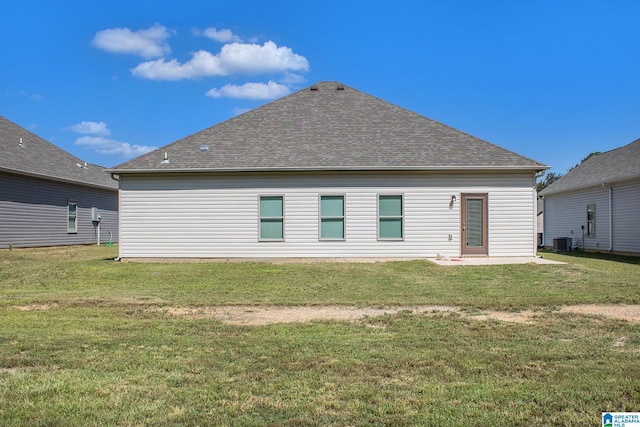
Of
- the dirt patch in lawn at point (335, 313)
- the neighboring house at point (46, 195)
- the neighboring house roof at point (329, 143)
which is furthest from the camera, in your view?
the neighboring house at point (46, 195)

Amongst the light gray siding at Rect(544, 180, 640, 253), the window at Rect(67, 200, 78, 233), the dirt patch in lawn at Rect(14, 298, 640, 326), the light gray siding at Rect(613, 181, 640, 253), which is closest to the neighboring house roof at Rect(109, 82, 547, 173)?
the light gray siding at Rect(613, 181, 640, 253)

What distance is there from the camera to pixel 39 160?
2364 cm

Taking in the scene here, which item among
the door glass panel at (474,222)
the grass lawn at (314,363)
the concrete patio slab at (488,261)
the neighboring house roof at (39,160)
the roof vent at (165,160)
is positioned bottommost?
the grass lawn at (314,363)

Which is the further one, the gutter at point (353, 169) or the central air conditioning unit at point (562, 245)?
the central air conditioning unit at point (562, 245)

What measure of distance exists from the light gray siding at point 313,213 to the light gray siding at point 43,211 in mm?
7690

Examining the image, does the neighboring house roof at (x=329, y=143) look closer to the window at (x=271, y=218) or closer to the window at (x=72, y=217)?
the window at (x=271, y=218)

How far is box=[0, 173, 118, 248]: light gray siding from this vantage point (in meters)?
20.8

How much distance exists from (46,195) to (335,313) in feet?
66.0

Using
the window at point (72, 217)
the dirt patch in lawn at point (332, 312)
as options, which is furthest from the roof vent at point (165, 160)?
the window at point (72, 217)

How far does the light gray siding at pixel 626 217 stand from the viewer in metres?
19.4

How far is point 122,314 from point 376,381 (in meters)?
4.75

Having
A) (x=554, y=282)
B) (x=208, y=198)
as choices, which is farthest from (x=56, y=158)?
(x=554, y=282)

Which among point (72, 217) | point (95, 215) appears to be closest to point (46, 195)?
point (72, 217)

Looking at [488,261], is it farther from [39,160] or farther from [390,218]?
[39,160]
